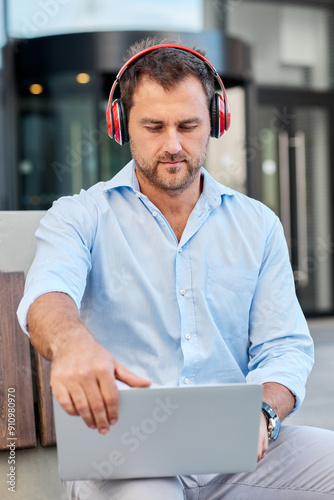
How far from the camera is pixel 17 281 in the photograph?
1.98m

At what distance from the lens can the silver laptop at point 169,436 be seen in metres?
1.25

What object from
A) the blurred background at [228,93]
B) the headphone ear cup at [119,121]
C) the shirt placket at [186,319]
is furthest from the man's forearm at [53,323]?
the blurred background at [228,93]

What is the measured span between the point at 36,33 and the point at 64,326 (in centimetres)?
558

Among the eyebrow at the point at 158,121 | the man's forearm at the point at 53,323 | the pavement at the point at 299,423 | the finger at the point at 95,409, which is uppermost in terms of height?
the eyebrow at the point at 158,121

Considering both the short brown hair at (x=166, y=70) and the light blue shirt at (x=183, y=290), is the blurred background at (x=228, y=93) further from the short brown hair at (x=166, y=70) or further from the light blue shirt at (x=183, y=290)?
the light blue shirt at (x=183, y=290)

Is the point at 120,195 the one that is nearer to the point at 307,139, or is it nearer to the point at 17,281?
the point at 17,281

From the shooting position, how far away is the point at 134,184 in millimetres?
1977

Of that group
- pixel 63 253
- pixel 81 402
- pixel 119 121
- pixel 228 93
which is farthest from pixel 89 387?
pixel 228 93

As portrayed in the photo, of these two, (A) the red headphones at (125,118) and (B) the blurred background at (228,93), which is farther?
(B) the blurred background at (228,93)

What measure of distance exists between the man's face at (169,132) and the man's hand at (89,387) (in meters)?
0.80

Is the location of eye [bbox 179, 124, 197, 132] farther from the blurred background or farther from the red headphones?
the blurred background

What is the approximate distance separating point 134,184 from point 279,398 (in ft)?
2.33

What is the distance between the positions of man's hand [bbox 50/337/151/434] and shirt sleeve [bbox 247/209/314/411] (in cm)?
69

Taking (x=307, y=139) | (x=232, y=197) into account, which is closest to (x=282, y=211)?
(x=307, y=139)
